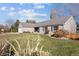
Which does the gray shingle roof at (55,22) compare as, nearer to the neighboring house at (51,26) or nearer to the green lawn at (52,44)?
the neighboring house at (51,26)

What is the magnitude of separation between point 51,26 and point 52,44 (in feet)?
0.68

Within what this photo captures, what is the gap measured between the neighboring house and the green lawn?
7 cm

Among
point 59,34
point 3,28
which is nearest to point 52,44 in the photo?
point 59,34

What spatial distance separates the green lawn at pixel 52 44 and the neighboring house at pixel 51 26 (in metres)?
0.07

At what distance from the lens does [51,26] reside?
233 cm

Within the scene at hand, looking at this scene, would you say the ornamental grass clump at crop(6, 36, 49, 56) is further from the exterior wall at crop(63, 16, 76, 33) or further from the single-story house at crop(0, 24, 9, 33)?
the exterior wall at crop(63, 16, 76, 33)

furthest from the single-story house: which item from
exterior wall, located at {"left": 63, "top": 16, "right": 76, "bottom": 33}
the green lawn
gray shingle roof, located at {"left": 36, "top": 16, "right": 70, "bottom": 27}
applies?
exterior wall, located at {"left": 63, "top": 16, "right": 76, "bottom": 33}

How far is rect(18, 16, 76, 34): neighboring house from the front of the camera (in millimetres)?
2309

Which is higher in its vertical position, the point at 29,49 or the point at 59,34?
the point at 59,34

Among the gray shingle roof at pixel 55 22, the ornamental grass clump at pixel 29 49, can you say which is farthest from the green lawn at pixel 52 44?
the gray shingle roof at pixel 55 22

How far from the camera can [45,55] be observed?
7.38ft

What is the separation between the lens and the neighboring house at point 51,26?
2.31 m

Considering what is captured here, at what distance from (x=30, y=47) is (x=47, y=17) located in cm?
39

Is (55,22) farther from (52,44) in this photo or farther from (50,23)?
(52,44)
